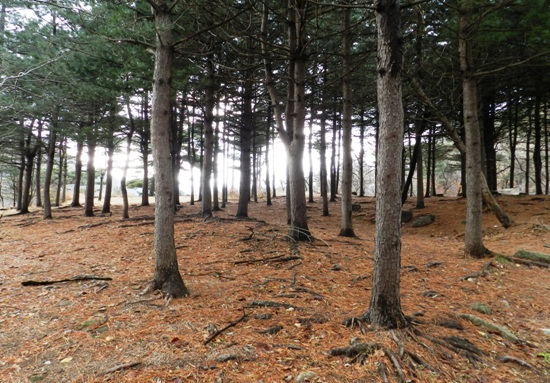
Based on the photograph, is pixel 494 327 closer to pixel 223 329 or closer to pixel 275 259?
pixel 223 329

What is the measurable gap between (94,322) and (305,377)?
2779 mm

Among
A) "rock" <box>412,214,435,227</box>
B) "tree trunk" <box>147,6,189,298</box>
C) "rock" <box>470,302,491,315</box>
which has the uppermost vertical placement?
"tree trunk" <box>147,6,189,298</box>

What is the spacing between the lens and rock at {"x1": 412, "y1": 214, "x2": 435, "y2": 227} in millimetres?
12961

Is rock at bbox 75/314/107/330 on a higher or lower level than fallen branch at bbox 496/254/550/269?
lower

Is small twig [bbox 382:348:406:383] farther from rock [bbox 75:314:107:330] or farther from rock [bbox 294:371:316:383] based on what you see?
rock [bbox 75:314:107:330]

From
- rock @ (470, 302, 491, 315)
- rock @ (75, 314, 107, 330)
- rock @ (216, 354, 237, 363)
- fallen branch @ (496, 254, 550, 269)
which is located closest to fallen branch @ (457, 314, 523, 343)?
rock @ (470, 302, 491, 315)

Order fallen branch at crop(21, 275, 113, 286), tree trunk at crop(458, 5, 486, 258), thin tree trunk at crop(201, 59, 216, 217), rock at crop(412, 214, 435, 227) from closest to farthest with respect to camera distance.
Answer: fallen branch at crop(21, 275, 113, 286), tree trunk at crop(458, 5, 486, 258), thin tree trunk at crop(201, 59, 216, 217), rock at crop(412, 214, 435, 227)

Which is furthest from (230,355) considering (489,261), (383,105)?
(489,261)

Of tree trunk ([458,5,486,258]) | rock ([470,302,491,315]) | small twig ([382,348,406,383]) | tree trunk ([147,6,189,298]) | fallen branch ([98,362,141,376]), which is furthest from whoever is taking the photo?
tree trunk ([458,5,486,258])

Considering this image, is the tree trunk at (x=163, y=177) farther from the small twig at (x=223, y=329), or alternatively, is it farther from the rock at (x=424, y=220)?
the rock at (x=424, y=220)

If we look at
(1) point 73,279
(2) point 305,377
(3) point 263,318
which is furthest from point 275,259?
(1) point 73,279

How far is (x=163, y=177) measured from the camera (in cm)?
410

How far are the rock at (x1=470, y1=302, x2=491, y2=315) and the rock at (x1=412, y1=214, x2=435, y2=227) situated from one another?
391 inches

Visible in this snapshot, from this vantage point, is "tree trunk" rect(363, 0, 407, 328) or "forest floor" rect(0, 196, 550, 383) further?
"tree trunk" rect(363, 0, 407, 328)
